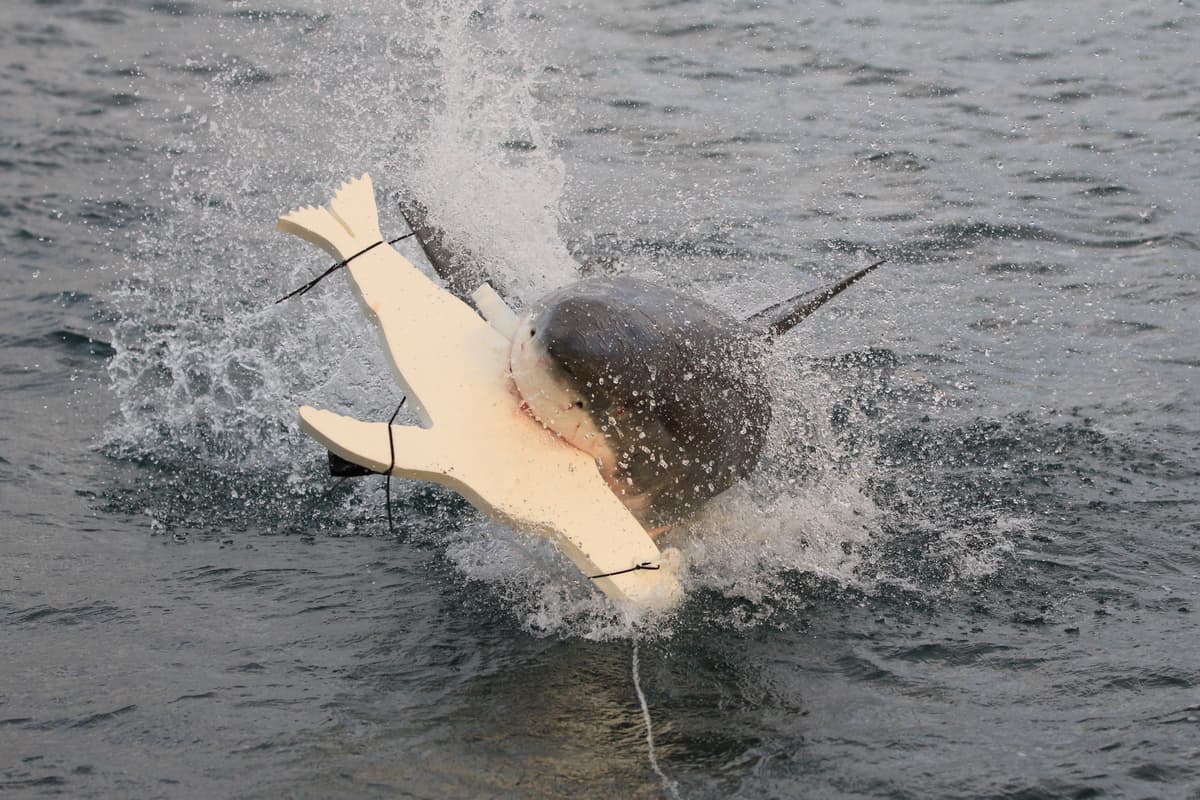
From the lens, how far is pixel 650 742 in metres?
5.00

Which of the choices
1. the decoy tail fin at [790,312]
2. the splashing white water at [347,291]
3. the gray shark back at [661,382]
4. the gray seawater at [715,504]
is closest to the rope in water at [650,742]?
the gray seawater at [715,504]

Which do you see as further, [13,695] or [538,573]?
[538,573]

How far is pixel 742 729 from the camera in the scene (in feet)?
16.7

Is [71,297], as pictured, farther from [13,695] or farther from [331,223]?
[13,695]

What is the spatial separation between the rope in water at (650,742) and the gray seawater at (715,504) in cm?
4

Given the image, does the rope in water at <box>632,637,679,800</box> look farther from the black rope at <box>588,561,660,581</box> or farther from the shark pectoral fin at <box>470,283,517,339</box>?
the shark pectoral fin at <box>470,283,517,339</box>

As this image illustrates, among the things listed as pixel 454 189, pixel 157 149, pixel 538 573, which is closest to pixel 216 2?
pixel 157 149

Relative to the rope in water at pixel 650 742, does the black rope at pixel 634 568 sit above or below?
above

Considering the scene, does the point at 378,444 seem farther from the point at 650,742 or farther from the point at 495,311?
the point at 650,742

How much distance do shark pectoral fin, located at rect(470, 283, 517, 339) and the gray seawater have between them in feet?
3.18

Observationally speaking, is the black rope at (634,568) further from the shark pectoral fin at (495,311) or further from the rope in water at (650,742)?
the shark pectoral fin at (495,311)

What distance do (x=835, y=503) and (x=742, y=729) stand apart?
1.99 metres

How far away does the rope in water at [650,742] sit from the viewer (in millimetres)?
4711

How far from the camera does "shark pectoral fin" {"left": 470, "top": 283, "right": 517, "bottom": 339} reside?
5879 millimetres
